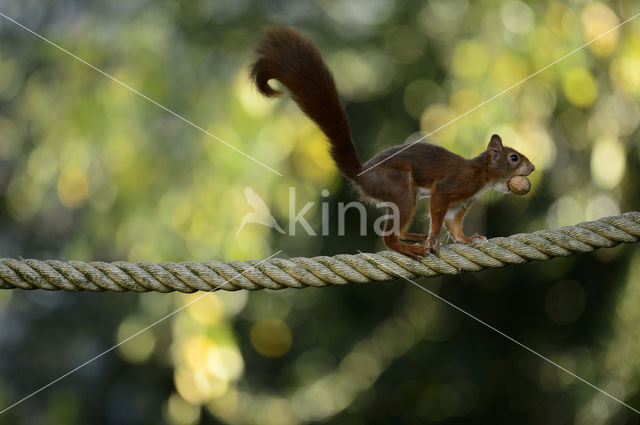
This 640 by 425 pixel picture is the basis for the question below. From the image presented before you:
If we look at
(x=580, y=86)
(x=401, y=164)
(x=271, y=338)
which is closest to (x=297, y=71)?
(x=401, y=164)

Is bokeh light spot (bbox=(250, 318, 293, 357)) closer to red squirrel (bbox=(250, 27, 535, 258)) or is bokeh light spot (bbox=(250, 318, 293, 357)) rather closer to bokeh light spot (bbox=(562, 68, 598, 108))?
bokeh light spot (bbox=(562, 68, 598, 108))

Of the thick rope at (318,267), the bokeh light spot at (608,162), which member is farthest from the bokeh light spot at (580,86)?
the thick rope at (318,267)

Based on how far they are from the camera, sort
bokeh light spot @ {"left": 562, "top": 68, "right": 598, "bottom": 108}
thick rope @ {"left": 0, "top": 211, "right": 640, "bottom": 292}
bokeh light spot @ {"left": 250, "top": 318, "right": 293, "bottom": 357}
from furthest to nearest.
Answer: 1. bokeh light spot @ {"left": 250, "top": 318, "right": 293, "bottom": 357}
2. bokeh light spot @ {"left": 562, "top": 68, "right": 598, "bottom": 108}
3. thick rope @ {"left": 0, "top": 211, "right": 640, "bottom": 292}

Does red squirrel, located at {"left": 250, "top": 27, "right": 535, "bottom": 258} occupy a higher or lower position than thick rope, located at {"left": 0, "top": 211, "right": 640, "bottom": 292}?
higher

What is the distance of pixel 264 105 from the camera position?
2736mm

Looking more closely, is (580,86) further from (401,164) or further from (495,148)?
(401,164)

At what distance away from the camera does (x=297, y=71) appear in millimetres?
1350

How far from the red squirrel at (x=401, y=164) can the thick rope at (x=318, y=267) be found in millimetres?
47

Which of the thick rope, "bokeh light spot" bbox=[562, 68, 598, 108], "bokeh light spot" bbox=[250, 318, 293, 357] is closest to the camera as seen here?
the thick rope

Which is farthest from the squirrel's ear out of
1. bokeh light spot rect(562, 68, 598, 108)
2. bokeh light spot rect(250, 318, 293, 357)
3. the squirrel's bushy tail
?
bokeh light spot rect(250, 318, 293, 357)

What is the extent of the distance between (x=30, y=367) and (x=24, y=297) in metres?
0.34

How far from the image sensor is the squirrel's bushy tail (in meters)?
1.33

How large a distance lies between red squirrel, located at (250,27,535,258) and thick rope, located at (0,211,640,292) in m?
0.05

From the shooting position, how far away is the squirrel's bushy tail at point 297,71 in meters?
1.33
